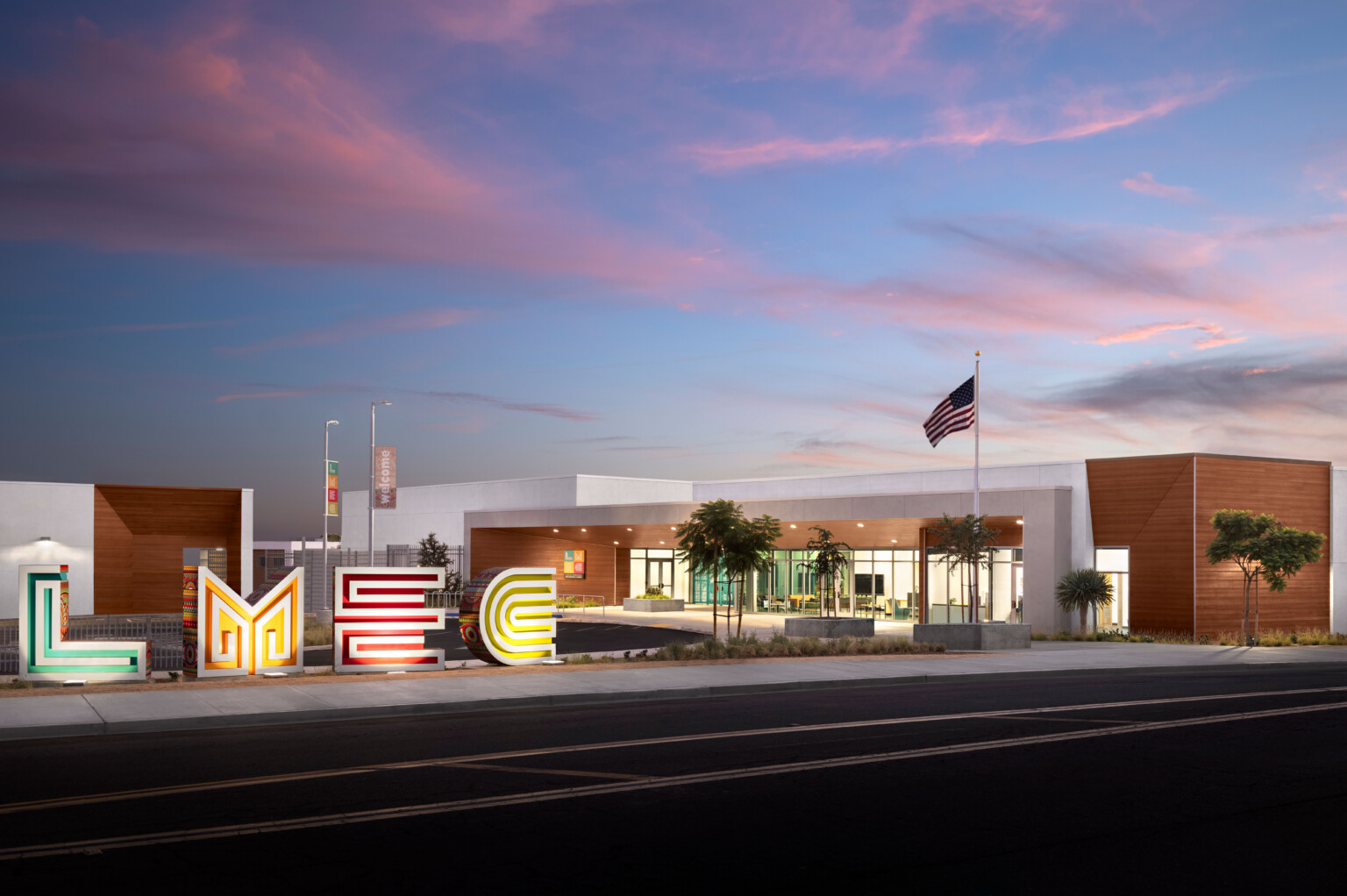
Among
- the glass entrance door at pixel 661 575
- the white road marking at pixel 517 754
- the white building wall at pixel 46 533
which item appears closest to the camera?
the white road marking at pixel 517 754

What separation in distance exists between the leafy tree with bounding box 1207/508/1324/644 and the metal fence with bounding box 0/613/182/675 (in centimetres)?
2941

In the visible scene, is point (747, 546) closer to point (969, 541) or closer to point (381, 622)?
point (969, 541)

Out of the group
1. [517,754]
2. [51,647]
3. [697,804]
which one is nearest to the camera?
[697,804]

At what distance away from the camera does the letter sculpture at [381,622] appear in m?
20.1

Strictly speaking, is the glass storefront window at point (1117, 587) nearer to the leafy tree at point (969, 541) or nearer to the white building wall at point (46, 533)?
the leafy tree at point (969, 541)

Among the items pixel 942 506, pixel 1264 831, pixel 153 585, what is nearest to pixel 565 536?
pixel 153 585

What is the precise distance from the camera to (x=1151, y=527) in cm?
3778

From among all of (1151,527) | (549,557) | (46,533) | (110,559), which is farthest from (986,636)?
(46,533)

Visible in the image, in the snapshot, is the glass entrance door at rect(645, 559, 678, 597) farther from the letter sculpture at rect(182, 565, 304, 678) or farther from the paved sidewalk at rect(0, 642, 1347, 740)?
the letter sculpture at rect(182, 565, 304, 678)

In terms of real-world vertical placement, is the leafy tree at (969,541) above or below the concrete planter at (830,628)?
above

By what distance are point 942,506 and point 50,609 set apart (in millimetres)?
28588

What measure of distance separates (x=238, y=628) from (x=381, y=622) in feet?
7.81

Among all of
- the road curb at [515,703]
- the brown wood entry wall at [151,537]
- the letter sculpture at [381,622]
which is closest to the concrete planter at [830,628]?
the road curb at [515,703]

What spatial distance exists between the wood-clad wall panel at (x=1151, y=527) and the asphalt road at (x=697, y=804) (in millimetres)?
22417
